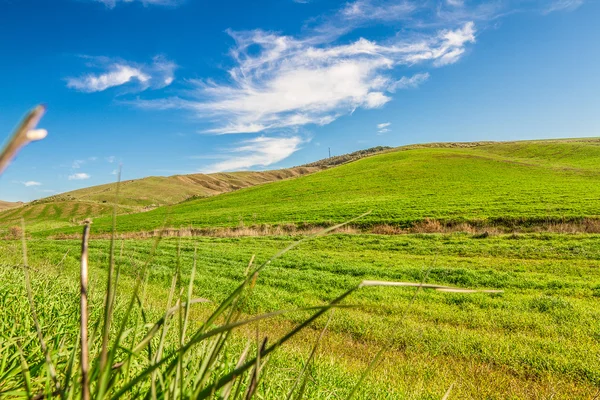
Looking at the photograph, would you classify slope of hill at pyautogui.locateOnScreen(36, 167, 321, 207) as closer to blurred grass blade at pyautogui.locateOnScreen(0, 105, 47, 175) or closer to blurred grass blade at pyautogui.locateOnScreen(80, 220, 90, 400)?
blurred grass blade at pyautogui.locateOnScreen(80, 220, 90, 400)

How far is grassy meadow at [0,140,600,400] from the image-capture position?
2.29m

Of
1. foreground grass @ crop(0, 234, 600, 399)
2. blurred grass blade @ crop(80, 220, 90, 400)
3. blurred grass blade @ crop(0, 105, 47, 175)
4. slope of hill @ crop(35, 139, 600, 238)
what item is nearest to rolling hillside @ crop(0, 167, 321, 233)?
blurred grass blade @ crop(80, 220, 90, 400)

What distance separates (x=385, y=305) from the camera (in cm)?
71

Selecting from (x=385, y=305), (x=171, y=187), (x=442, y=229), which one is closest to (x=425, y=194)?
(x=442, y=229)

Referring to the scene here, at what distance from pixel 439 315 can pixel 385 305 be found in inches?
333

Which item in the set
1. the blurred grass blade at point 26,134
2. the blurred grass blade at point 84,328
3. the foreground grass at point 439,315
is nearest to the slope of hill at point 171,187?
the foreground grass at point 439,315

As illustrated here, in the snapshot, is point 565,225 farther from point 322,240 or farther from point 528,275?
point 322,240

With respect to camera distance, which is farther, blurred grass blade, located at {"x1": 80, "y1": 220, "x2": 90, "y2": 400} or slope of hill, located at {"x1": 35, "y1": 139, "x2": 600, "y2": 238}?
slope of hill, located at {"x1": 35, "y1": 139, "x2": 600, "y2": 238}

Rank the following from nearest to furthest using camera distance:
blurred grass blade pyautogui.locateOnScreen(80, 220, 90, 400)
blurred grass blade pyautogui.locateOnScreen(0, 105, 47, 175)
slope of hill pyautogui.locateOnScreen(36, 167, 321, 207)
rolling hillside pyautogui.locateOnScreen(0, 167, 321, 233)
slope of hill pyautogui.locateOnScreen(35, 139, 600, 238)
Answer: blurred grass blade pyautogui.locateOnScreen(0, 105, 47, 175), blurred grass blade pyautogui.locateOnScreen(80, 220, 90, 400), slope of hill pyautogui.locateOnScreen(35, 139, 600, 238), rolling hillside pyautogui.locateOnScreen(0, 167, 321, 233), slope of hill pyautogui.locateOnScreen(36, 167, 321, 207)

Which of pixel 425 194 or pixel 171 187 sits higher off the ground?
pixel 171 187

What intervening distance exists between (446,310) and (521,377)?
3.11m

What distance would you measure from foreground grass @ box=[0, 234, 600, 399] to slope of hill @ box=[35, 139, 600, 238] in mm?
11167

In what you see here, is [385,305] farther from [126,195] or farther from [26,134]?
[126,195]

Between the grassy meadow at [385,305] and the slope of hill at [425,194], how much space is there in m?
0.49
